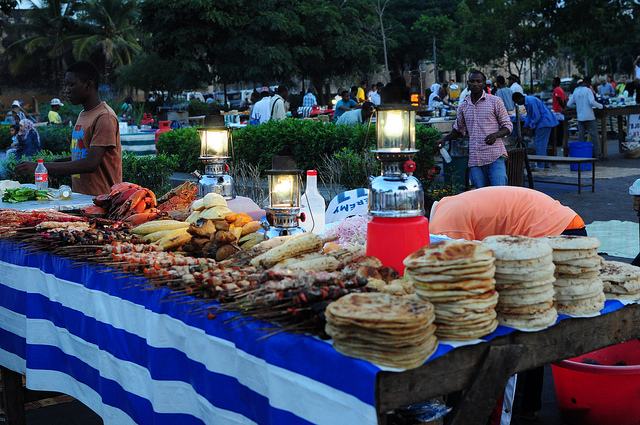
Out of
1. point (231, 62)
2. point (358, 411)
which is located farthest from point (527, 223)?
point (231, 62)

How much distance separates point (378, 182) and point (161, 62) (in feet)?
106

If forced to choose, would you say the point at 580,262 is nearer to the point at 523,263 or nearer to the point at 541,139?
the point at 523,263

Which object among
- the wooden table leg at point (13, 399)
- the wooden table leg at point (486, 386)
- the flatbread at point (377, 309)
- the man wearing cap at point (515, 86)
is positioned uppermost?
the man wearing cap at point (515, 86)

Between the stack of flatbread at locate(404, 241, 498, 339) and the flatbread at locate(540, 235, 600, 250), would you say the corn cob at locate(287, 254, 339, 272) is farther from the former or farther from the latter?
the flatbread at locate(540, 235, 600, 250)

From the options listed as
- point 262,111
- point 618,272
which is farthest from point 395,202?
point 262,111

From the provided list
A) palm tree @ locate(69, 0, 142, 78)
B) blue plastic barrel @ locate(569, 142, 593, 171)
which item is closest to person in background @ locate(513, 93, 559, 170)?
blue plastic barrel @ locate(569, 142, 593, 171)

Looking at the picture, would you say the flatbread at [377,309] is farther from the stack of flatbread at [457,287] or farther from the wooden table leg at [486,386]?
the wooden table leg at [486,386]

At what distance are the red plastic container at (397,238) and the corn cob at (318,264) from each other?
21 cm

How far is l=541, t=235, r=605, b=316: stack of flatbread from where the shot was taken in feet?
8.31

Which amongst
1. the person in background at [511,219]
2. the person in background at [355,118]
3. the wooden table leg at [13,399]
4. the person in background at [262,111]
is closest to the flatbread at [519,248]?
the person in background at [511,219]

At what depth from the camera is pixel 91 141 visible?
517 cm

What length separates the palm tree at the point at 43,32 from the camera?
4491 centimetres

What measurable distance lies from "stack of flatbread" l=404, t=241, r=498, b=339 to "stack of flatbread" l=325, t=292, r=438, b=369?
77 mm

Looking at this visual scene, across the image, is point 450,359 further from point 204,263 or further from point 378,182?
point 204,263
